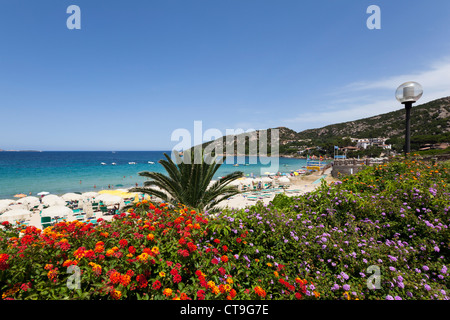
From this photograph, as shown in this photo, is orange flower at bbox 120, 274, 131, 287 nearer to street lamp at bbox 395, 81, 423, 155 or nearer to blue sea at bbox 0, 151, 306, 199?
street lamp at bbox 395, 81, 423, 155

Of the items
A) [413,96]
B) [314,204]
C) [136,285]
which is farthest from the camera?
[413,96]

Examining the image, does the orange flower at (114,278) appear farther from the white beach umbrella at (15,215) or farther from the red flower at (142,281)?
the white beach umbrella at (15,215)

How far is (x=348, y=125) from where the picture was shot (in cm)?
11394

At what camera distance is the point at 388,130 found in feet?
263

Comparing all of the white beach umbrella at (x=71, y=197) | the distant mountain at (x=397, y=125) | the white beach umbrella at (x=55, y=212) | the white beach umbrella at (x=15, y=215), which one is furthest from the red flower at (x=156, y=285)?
the distant mountain at (x=397, y=125)

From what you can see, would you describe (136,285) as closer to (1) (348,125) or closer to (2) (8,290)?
(2) (8,290)

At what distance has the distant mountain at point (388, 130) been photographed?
55500mm

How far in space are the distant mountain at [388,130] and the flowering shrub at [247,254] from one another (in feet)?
17.7

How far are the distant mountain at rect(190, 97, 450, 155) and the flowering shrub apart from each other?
5.39 m

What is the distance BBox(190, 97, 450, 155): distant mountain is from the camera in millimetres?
55500

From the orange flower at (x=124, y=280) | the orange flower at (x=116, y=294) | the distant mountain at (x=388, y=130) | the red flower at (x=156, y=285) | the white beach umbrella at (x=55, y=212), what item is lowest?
the white beach umbrella at (x=55, y=212)

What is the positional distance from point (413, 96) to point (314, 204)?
5042mm

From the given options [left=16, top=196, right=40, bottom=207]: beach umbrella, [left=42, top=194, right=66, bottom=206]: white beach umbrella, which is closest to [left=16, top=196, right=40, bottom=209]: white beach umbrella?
[left=16, top=196, right=40, bottom=207]: beach umbrella
